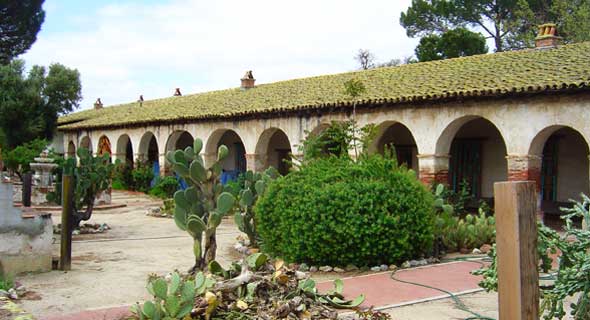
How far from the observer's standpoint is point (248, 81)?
81.7ft

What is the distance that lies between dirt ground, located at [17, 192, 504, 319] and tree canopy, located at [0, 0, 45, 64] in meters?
20.1

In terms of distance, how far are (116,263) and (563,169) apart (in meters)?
10.5

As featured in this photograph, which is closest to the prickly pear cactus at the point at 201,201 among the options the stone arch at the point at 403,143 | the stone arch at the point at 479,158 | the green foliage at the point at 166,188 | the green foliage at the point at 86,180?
the green foliage at the point at 86,180

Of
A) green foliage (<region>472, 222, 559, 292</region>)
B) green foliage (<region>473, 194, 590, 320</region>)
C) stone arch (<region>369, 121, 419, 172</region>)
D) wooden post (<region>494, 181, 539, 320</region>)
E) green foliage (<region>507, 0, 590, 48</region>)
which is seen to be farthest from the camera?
green foliage (<region>507, 0, 590, 48</region>)

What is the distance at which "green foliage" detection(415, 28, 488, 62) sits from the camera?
30719mm

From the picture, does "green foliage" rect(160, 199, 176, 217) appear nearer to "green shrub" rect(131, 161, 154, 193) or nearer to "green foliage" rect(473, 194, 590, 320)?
"green shrub" rect(131, 161, 154, 193)

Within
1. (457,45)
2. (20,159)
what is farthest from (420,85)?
(457,45)

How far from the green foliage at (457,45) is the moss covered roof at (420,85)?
11.1m

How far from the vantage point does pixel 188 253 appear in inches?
415

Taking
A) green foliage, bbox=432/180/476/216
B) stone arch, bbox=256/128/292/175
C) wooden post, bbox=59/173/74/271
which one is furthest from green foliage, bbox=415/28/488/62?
wooden post, bbox=59/173/74/271

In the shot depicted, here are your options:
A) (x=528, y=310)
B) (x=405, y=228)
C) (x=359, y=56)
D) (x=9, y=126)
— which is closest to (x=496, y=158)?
(x=405, y=228)

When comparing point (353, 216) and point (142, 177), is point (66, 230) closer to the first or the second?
point (353, 216)

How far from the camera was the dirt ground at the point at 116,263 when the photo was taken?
689 centimetres

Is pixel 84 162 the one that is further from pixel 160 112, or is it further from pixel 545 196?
pixel 160 112
